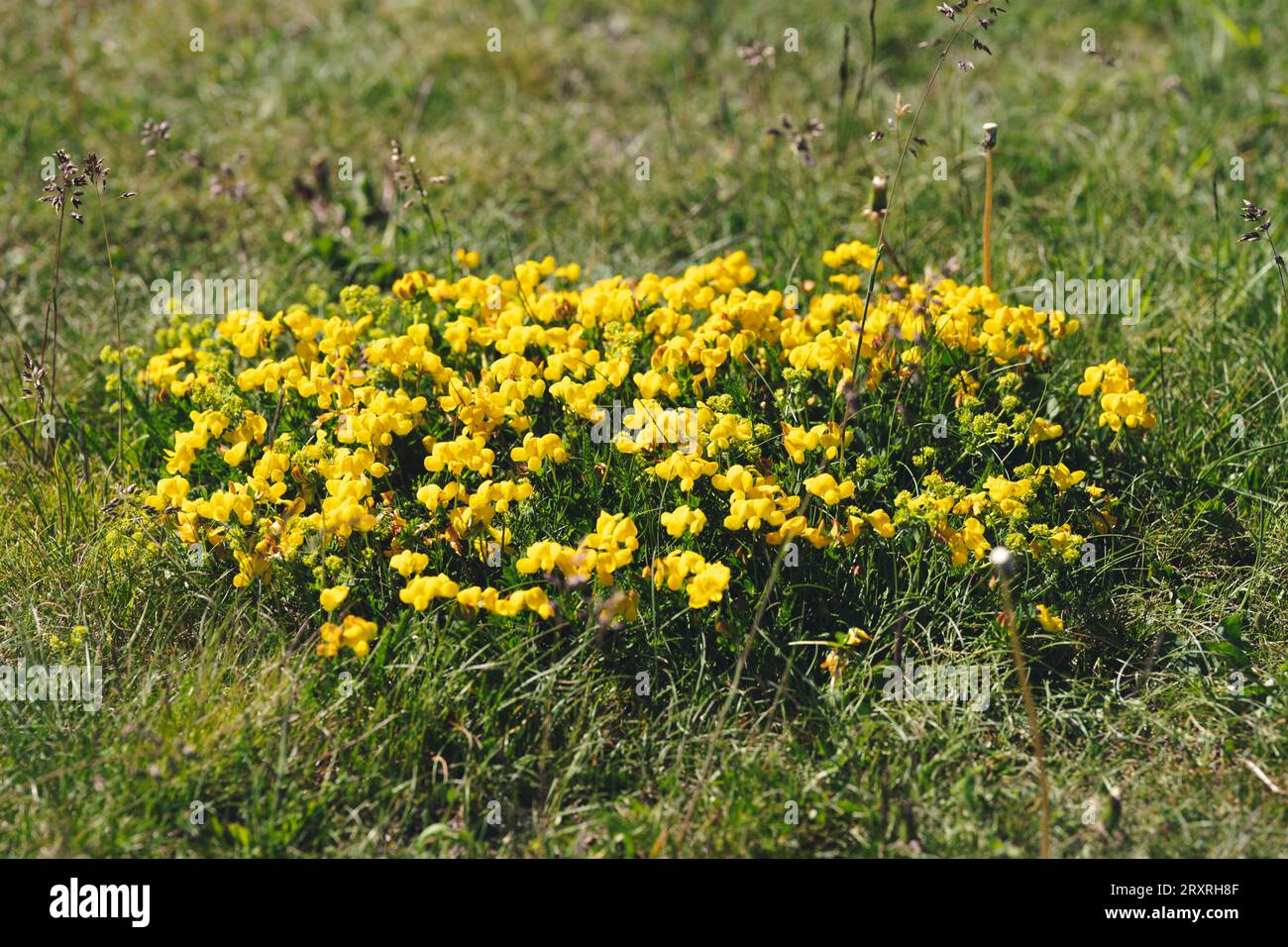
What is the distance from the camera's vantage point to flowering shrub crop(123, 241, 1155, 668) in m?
3.04

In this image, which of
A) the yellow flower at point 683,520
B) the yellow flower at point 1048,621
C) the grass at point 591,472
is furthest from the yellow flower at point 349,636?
the yellow flower at point 1048,621

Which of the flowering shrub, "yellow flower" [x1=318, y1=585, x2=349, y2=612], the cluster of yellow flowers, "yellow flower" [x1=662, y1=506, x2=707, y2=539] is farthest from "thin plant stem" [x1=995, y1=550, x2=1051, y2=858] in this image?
"yellow flower" [x1=318, y1=585, x2=349, y2=612]

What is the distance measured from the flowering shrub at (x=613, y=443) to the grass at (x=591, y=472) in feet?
0.48

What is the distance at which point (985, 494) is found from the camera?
10.4ft

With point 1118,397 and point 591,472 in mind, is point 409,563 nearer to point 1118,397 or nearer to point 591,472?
point 591,472

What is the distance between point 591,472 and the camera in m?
3.28

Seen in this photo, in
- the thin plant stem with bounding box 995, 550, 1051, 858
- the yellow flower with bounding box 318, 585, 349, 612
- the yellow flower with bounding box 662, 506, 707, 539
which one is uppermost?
the yellow flower with bounding box 662, 506, 707, 539

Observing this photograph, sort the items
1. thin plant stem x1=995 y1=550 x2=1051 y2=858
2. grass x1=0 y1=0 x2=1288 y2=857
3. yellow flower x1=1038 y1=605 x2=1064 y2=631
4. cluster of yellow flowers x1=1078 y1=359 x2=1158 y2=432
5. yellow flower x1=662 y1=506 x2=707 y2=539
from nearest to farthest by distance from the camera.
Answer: thin plant stem x1=995 y1=550 x2=1051 y2=858 → grass x1=0 y1=0 x2=1288 y2=857 → yellow flower x1=662 y1=506 x2=707 y2=539 → yellow flower x1=1038 y1=605 x2=1064 y2=631 → cluster of yellow flowers x1=1078 y1=359 x2=1158 y2=432

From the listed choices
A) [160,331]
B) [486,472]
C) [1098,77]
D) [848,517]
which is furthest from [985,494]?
[1098,77]

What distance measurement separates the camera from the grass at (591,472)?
2.77m

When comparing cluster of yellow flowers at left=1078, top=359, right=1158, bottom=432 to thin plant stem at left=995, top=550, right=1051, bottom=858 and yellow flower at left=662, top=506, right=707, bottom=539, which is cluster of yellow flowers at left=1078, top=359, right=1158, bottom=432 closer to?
thin plant stem at left=995, top=550, right=1051, bottom=858

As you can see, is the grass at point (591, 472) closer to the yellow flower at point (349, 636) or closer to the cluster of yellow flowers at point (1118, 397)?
the yellow flower at point (349, 636)

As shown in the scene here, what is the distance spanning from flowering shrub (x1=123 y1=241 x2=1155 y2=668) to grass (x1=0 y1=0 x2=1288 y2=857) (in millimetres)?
145

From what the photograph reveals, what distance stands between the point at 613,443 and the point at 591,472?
10cm
